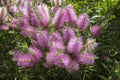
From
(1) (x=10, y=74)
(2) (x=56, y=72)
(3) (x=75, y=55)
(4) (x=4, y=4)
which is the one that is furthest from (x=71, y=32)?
(4) (x=4, y=4)

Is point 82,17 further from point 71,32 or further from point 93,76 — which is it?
point 93,76

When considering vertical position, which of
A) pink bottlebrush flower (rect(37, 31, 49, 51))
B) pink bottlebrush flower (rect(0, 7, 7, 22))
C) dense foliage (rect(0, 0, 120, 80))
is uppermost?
pink bottlebrush flower (rect(0, 7, 7, 22))

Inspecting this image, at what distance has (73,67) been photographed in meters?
2.79

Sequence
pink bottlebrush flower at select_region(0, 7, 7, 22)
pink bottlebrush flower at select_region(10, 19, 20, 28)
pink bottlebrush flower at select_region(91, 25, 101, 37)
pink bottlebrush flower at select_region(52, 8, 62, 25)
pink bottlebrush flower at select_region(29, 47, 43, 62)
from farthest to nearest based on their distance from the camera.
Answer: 1. pink bottlebrush flower at select_region(0, 7, 7, 22)
2. pink bottlebrush flower at select_region(10, 19, 20, 28)
3. pink bottlebrush flower at select_region(91, 25, 101, 37)
4. pink bottlebrush flower at select_region(52, 8, 62, 25)
5. pink bottlebrush flower at select_region(29, 47, 43, 62)

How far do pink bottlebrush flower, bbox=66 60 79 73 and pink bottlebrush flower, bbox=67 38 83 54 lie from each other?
0.09m

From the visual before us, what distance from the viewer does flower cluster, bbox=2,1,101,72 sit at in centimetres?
279

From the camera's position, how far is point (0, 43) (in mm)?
3658

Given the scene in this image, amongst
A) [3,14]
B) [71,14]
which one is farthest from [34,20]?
[3,14]

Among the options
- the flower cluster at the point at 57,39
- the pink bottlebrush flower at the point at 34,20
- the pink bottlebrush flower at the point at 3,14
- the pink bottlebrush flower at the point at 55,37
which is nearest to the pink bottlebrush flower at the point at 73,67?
the flower cluster at the point at 57,39

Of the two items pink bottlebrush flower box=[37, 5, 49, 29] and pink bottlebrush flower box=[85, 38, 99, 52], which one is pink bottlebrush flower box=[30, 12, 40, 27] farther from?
pink bottlebrush flower box=[85, 38, 99, 52]

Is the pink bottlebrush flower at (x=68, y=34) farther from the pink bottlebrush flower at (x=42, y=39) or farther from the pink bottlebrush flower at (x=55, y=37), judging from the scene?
the pink bottlebrush flower at (x=42, y=39)

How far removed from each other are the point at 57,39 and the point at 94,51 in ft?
1.22

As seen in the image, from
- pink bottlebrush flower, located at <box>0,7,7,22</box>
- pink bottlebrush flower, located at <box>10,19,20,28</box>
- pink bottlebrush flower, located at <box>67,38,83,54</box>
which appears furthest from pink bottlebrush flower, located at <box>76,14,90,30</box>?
pink bottlebrush flower, located at <box>0,7,7,22</box>

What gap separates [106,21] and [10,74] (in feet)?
3.45
